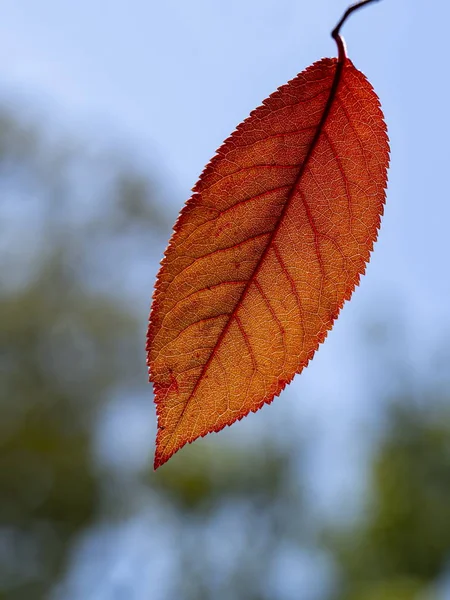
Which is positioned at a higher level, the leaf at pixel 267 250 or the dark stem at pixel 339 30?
the dark stem at pixel 339 30

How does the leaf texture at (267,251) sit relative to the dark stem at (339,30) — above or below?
below

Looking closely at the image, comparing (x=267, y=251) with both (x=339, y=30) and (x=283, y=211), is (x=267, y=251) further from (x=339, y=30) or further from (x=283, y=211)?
(x=339, y=30)

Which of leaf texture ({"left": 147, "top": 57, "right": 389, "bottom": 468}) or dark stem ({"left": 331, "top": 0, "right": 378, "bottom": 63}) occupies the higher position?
dark stem ({"left": 331, "top": 0, "right": 378, "bottom": 63})

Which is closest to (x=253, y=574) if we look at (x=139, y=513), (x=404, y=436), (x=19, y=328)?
(x=139, y=513)

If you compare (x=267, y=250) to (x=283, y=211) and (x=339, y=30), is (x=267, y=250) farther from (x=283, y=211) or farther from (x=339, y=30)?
(x=339, y=30)

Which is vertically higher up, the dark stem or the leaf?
the dark stem

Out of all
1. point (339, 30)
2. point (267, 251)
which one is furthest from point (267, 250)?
point (339, 30)

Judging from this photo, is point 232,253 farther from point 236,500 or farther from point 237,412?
point 236,500
